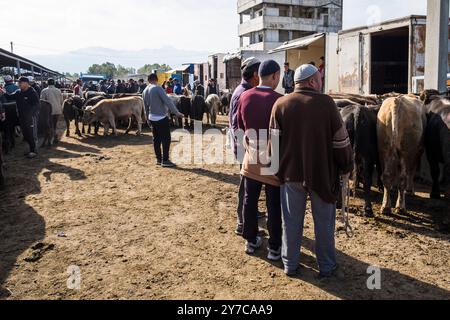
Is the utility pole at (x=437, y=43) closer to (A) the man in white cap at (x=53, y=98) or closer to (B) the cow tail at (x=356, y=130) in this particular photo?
(B) the cow tail at (x=356, y=130)

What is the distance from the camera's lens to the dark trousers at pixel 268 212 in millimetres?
4039

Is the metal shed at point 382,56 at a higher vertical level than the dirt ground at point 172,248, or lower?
higher

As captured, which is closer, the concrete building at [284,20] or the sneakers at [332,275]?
the sneakers at [332,275]

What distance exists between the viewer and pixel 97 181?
760 cm

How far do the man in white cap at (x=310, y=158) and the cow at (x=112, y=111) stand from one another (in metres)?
10.2

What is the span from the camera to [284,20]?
56.7 metres

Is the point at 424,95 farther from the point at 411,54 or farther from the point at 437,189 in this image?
the point at 411,54

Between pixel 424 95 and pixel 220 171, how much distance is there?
4046 millimetres

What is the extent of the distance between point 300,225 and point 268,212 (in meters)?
0.48

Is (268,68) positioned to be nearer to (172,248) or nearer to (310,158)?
(310,158)

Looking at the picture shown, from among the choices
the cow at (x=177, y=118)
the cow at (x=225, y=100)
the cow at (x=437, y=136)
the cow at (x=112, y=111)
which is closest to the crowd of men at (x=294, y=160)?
the cow at (x=437, y=136)

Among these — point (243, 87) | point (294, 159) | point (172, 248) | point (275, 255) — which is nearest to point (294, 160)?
point (294, 159)

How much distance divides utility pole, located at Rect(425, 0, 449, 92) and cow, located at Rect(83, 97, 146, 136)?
29.4 feet

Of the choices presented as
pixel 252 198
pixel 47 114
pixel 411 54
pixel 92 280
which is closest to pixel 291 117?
pixel 252 198
